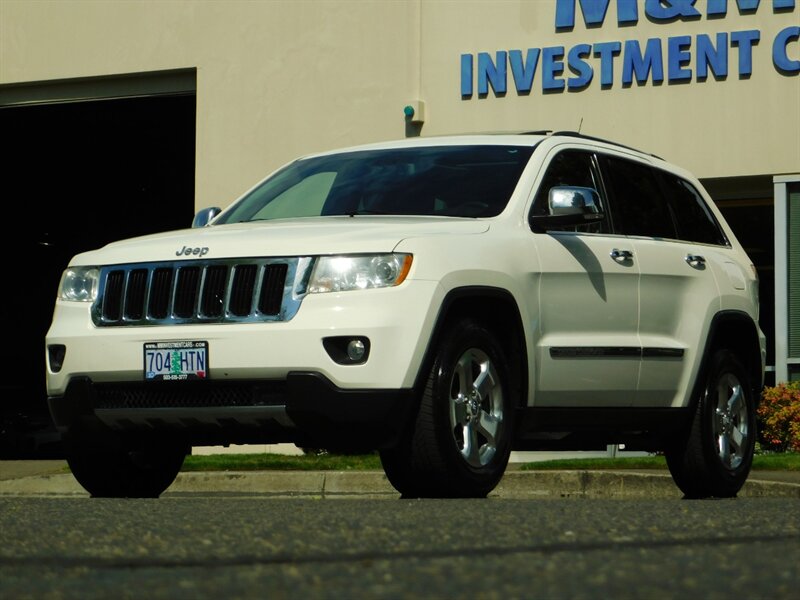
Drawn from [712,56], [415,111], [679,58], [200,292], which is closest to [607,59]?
[679,58]

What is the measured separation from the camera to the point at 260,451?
18.4 meters

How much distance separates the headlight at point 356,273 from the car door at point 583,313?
1040 millimetres

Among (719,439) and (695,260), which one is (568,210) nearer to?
(695,260)

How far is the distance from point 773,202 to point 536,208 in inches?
413

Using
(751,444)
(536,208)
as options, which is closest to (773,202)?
(751,444)

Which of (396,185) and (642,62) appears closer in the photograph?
(396,185)

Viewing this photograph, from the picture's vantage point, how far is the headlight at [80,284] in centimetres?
766

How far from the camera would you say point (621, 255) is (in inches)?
329

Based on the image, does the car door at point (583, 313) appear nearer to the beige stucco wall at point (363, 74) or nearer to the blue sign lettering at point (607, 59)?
the beige stucco wall at point (363, 74)

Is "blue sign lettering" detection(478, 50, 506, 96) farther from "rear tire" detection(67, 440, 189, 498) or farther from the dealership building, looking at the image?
"rear tire" detection(67, 440, 189, 498)

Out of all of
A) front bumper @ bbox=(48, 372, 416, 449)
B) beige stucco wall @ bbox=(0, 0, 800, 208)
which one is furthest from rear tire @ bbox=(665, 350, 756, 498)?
beige stucco wall @ bbox=(0, 0, 800, 208)

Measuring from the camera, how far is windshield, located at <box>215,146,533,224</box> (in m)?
8.05

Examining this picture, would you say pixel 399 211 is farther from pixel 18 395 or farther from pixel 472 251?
pixel 18 395

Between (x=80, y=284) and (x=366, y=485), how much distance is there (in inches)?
192
